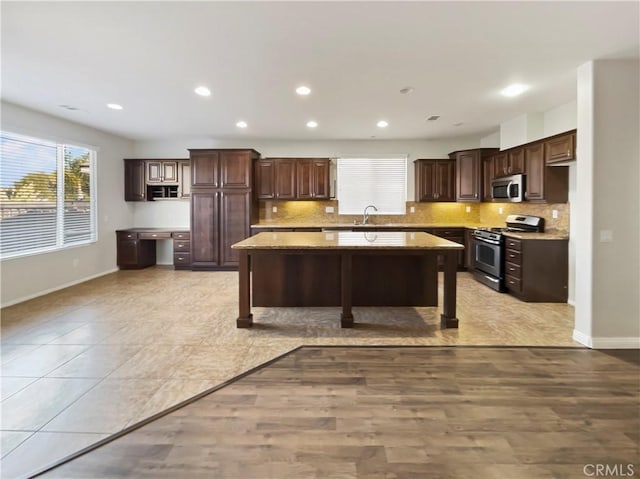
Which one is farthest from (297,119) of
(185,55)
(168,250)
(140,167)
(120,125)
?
(168,250)

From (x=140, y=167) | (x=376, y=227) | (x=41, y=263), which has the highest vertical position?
(x=140, y=167)

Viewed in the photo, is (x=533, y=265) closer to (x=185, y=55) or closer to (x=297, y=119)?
(x=297, y=119)

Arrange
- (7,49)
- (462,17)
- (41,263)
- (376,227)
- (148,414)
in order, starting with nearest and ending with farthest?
(148,414), (462,17), (7,49), (41,263), (376,227)

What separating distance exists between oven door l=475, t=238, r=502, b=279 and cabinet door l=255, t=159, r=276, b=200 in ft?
13.2

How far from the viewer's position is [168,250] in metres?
7.73

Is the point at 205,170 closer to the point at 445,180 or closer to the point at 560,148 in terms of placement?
the point at 445,180

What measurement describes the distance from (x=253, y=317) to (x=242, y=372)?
138 centimetres

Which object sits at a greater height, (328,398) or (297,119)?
(297,119)

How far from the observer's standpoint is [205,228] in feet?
22.8

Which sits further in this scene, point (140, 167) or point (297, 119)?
point (140, 167)

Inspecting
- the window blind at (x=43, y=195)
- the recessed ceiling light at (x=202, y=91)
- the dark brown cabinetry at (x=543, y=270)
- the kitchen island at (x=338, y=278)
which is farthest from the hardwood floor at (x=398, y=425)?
the window blind at (x=43, y=195)

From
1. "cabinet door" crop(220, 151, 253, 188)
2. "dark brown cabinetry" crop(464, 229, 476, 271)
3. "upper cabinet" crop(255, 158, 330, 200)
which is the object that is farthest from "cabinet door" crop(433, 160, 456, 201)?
"cabinet door" crop(220, 151, 253, 188)

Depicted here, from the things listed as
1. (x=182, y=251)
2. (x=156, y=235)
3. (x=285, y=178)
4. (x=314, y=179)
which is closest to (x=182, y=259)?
(x=182, y=251)

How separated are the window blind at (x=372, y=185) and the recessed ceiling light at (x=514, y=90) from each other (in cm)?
319
